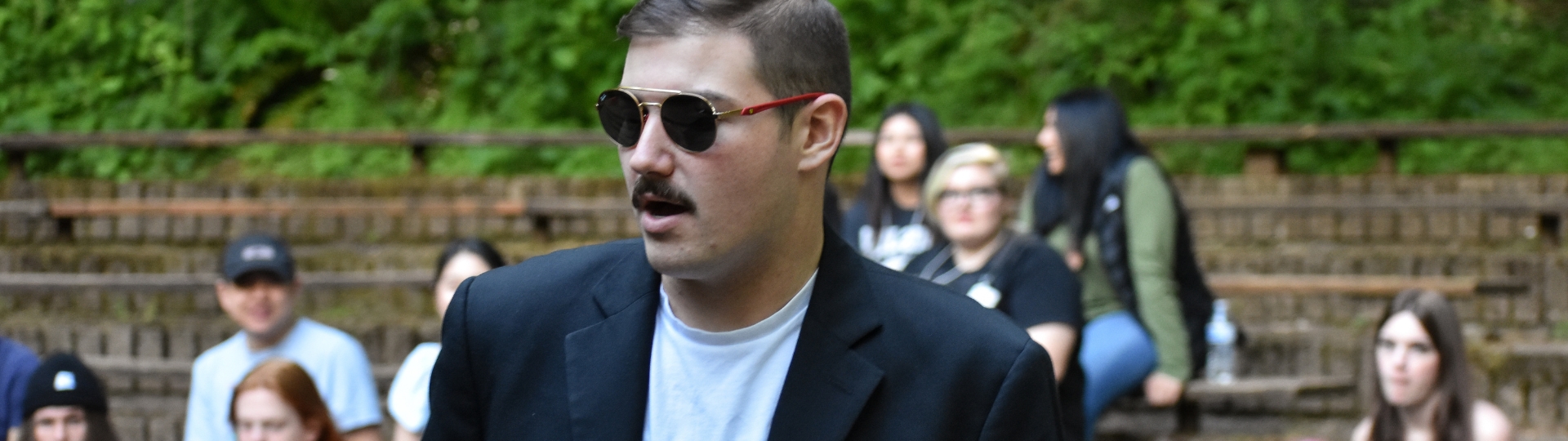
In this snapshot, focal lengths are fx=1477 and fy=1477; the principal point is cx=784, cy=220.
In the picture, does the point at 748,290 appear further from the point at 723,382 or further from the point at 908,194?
the point at 908,194

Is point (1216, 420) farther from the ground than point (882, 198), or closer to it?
closer to it

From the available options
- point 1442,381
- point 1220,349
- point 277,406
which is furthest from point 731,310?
point 1220,349

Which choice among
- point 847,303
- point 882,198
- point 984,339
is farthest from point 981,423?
point 882,198

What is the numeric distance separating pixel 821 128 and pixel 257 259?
3.44 meters

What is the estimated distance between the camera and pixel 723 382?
1.54 metres

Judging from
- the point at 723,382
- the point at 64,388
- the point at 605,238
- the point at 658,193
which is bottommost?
the point at 605,238

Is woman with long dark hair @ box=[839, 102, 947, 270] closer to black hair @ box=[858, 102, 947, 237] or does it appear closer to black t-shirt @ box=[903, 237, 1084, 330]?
black hair @ box=[858, 102, 947, 237]

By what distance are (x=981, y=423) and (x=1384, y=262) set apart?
612 centimetres

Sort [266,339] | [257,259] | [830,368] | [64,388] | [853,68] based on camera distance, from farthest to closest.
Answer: [853,68]
[257,259]
[266,339]
[64,388]
[830,368]

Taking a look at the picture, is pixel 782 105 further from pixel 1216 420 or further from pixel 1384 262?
pixel 1384 262

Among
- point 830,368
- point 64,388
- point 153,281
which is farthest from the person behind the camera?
point 153,281

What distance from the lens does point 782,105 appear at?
57.2 inches

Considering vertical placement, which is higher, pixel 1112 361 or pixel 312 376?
pixel 312 376

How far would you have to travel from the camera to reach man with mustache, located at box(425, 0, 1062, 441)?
1.43 meters
